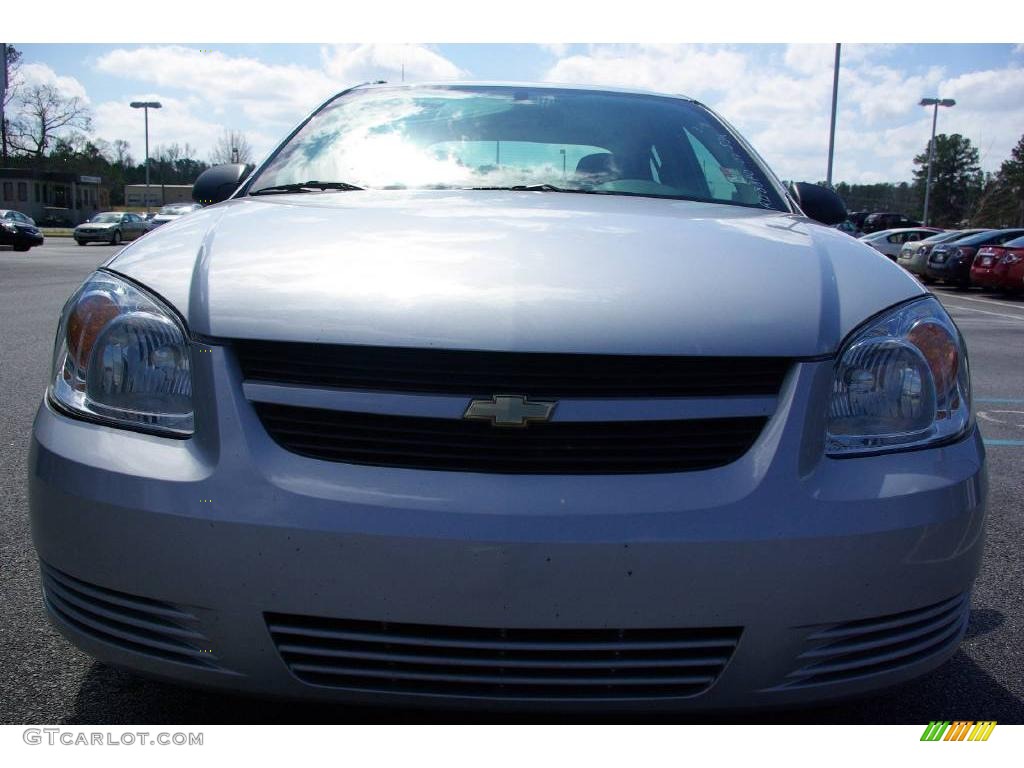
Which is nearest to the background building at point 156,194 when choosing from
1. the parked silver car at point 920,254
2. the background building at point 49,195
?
the background building at point 49,195

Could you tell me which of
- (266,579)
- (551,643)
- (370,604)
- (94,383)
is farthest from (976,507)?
(94,383)

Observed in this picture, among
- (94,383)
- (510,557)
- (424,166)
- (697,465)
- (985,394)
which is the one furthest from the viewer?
(985,394)

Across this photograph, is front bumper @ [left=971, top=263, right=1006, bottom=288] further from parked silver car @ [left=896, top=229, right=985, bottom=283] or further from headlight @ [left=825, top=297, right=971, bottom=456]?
headlight @ [left=825, top=297, right=971, bottom=456]

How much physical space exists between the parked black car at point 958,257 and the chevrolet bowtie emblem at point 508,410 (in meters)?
21.2

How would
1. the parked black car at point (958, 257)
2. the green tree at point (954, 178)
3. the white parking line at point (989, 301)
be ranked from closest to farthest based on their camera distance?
the white parking line at point (989, 301)
the parked black car at point (958, 257)
the green tree at point (954, 178)

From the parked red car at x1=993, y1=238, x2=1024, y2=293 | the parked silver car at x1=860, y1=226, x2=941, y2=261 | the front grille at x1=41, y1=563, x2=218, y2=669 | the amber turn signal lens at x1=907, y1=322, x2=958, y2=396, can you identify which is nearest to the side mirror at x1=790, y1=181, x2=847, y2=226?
the amber turn signal lens at x1=907, y1=322, x2=958, y2=396

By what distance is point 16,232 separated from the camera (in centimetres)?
3034

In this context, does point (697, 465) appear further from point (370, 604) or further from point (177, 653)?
point (177, 653)

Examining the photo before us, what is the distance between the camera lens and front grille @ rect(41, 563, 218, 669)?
5.25 ft

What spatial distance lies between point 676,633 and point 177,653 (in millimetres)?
828

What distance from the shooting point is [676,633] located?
1554 millimetres

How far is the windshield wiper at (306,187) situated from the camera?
2594 millimetres

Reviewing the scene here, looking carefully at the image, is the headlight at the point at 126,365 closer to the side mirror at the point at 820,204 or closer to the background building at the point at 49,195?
the side mirror at the point at 820,204

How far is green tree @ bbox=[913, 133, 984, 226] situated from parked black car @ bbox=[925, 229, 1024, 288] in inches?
3664
